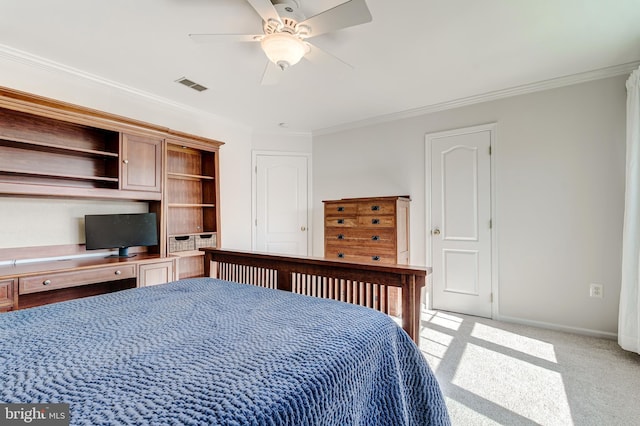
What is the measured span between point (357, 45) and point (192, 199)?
8.82 feet

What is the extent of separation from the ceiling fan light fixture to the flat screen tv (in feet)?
7.15

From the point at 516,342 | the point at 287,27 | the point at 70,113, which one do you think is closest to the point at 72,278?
the point at 70,113

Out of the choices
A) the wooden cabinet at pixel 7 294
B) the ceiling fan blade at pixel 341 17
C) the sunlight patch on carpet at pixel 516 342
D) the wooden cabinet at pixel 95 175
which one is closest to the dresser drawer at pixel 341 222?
the wooden cabinet at pixel 95 175

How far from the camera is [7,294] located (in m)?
2.06

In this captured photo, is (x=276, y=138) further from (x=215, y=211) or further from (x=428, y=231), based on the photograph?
(x=428, y=231)

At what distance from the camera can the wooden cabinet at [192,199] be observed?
343cm

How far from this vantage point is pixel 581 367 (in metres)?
2.18

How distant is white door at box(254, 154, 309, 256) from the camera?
14.8ft

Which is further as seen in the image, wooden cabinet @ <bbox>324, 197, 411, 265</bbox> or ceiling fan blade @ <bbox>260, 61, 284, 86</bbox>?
wooden cabinet @ <bbox>324, 197, 411, 265</bbox>

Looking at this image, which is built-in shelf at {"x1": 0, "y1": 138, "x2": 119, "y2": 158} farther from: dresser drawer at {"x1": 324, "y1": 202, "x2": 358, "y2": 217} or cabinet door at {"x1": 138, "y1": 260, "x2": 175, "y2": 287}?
dresser drawer at {"x1": 324, "y1": 202, "x2": 358, "y2": 217}

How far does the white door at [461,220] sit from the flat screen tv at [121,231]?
3.26 meters

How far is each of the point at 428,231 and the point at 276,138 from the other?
2.68 meters

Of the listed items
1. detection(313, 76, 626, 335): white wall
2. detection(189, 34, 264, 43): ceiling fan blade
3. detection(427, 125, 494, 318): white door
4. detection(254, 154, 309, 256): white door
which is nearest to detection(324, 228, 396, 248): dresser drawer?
detection(427, 125, 494, 318): white door

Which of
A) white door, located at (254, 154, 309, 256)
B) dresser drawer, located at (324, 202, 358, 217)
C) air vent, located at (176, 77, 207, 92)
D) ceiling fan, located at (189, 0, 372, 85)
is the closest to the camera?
ceiling fan, located at (189, 0, 372, 85)
